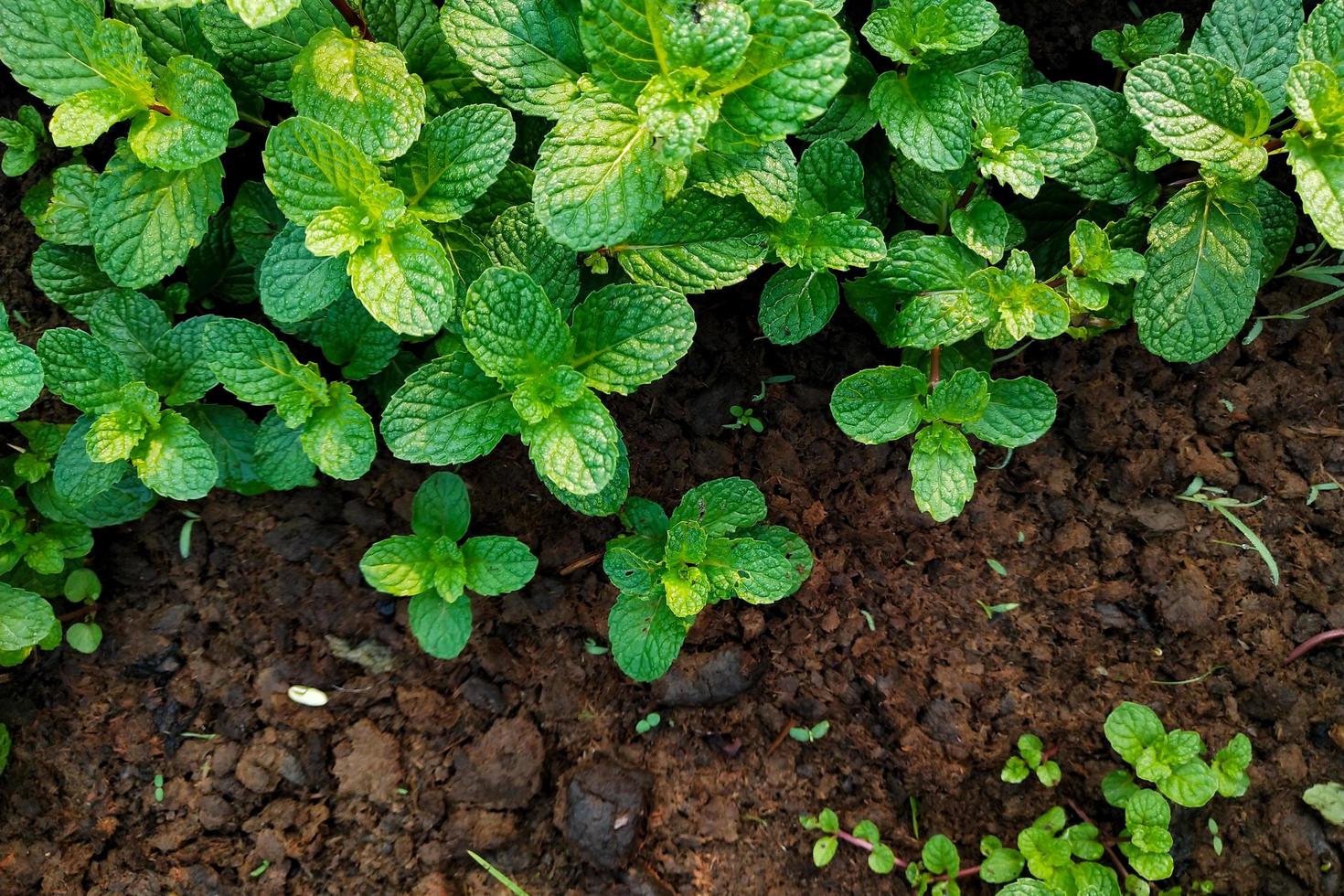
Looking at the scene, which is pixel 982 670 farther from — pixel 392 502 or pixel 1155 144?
pixel 392 502

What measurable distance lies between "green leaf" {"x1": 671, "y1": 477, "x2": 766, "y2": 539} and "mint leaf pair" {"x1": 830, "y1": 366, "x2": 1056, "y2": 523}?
245 millimetres

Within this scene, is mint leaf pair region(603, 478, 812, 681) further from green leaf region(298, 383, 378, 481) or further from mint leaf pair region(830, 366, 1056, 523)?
green leaf region(298, 383, 378, 481)

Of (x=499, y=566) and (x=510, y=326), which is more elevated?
(x=510, y=326)

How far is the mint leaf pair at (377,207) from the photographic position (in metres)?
1.68

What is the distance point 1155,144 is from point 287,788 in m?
2.27

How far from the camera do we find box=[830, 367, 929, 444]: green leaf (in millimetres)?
1964

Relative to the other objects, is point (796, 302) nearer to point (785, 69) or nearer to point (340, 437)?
point (785, 69)

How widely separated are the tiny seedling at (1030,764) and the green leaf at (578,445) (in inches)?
45.5

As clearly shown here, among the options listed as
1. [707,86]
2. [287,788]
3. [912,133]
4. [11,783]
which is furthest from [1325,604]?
[11,783]

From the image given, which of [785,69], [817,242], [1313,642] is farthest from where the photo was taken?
[1313,642]

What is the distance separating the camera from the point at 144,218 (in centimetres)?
189

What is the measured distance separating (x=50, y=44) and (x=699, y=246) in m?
1.23

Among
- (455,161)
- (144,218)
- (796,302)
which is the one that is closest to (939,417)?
(796,302)

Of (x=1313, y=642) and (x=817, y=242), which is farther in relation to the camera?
(x=1313, y=642)
